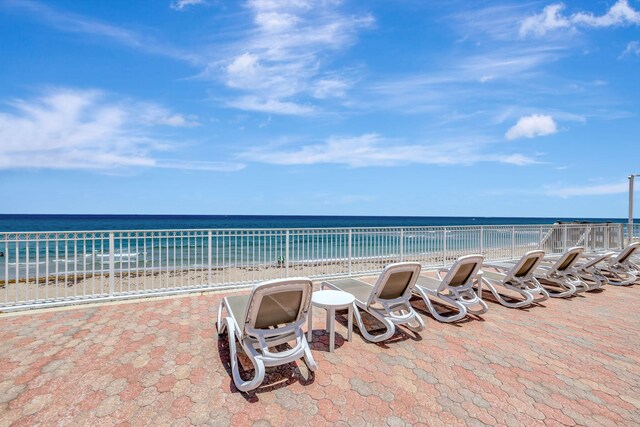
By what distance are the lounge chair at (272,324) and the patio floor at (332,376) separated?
10.1 inches

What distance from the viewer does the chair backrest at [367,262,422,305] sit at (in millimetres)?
3837

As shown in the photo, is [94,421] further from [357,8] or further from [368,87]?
[368,87]

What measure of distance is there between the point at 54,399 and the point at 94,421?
0.62 metres

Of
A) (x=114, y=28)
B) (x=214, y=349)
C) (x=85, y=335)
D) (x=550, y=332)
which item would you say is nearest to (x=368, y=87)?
(x=114, y=28)

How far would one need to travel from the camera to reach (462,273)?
4.79 meters

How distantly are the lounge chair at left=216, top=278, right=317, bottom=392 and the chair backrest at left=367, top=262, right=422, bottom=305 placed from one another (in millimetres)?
1199

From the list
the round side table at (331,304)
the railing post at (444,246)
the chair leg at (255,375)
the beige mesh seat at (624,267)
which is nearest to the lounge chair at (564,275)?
the beige mesh seat at (624,267)

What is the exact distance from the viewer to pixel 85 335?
3.92 m

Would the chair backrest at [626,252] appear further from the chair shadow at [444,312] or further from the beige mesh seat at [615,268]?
the chair shadow at [444,312]

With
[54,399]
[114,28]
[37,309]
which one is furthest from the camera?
[114,28]

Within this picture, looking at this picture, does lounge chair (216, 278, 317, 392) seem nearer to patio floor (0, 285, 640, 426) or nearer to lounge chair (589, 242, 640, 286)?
patio floor (0, 285, 640, 426)

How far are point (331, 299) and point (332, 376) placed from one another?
933mm

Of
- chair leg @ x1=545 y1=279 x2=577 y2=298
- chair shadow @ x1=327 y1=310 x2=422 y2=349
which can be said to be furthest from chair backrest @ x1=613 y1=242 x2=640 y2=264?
chair shadow @ x1=327 y1=310 x2=422 y2=349

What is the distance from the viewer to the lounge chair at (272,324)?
108 inches
